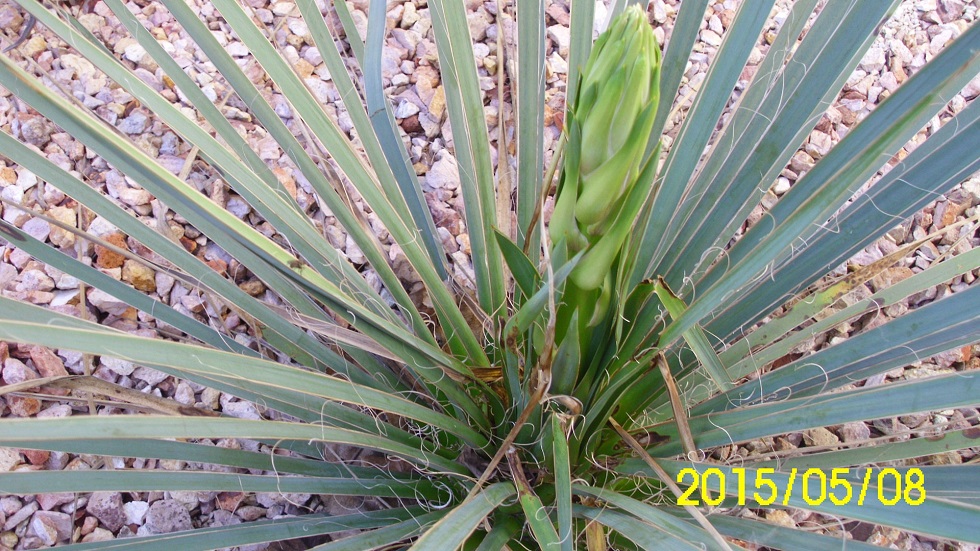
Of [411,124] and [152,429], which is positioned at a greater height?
[411,124]

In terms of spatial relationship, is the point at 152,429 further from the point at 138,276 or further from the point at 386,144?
the point at 138,276

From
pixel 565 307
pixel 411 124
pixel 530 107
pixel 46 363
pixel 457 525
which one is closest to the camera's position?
pixel 457 525

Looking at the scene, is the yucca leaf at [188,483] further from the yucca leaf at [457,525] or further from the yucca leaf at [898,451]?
the yucca leaf at [898,451]

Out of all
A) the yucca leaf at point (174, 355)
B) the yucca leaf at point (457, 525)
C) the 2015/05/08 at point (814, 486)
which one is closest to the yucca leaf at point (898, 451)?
the 2015/05/08 at point (814, 486)

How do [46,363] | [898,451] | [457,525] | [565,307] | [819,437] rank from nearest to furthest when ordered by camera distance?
[457,525] → [565,307] → [898,451] → [46,363] → [819,437]

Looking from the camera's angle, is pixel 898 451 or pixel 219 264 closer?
pixel 898 451

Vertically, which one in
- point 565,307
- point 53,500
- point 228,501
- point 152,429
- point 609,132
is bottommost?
point 53,500

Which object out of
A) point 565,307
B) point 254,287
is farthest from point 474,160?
point 254,287

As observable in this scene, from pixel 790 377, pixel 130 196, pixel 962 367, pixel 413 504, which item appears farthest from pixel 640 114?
pixel 962 367

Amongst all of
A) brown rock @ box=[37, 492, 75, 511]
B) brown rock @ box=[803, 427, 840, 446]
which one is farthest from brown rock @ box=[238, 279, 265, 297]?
brown rock @ box=[803, 427, 840, 446]
